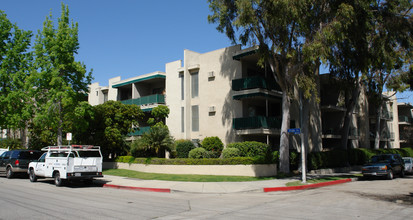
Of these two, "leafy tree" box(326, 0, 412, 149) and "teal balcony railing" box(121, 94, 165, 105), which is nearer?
"leafy tree" box(326, 0, 412, 149)

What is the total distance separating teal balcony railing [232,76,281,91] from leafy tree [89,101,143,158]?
9005 millimetres

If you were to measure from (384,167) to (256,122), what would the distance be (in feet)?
28.6

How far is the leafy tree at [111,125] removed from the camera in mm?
25500

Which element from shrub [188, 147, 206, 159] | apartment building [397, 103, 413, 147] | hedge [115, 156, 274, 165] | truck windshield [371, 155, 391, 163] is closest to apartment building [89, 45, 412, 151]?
shrub [188, 147, 206, 159]

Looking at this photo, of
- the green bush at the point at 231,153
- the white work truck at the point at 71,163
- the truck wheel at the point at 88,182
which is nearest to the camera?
the white work truck at the point at 71,163

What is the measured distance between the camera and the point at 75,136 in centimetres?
2678

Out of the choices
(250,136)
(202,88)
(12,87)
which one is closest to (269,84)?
(250,136)

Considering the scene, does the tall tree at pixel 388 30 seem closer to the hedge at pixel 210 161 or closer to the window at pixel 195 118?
the hedge at pixel 210 161

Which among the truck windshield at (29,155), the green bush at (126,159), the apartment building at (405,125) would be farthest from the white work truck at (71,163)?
the apartment building at (405,125)

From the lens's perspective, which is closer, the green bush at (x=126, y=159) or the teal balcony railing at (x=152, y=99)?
the green bush at (x=126, y=159)

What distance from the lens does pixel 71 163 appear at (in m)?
16.3

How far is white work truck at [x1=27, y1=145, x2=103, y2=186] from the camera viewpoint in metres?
16.3

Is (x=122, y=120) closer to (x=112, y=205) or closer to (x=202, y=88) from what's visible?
(x=202, y=88)

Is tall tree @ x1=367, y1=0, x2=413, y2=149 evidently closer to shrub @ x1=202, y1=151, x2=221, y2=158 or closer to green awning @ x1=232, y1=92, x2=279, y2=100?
green awning @ x1=232, y1=92, x2=279, y2=100
